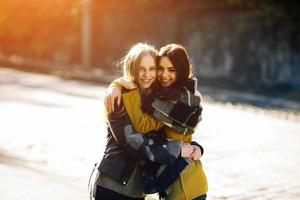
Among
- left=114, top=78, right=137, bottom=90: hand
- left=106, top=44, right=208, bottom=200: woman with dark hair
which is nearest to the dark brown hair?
left=106, top=44, right=208, bottom=200: woman with dark hair

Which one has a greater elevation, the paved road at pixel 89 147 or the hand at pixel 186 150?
the hand at pixel 186 150

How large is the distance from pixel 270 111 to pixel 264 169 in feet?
20.3

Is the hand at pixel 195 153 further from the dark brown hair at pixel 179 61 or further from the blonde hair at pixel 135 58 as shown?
the blonde hair at pixel 135 58

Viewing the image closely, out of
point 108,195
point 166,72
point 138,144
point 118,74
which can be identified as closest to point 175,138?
point 138,144

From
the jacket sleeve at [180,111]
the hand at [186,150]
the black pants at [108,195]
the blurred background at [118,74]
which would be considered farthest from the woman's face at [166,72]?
the blurred background at [118,74]

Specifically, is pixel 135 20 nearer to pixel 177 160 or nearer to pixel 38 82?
pixel 38 82

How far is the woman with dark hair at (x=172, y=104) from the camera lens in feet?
13.7

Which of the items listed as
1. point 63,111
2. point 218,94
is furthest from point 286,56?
point 63,111

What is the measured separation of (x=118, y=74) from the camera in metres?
20.8

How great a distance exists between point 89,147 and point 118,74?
1161 centimetres

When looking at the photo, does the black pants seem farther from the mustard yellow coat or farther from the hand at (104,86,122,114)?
the hand at (104,86,122,114)

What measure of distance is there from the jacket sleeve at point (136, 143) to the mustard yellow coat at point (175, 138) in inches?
2.3

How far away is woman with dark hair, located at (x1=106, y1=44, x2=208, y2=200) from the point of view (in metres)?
4.16

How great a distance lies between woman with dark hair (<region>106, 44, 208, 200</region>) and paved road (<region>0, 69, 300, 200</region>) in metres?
2.58
